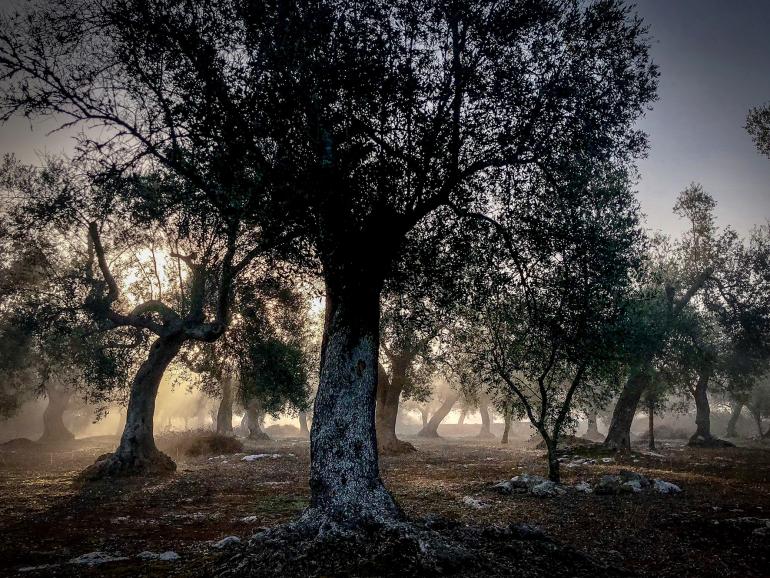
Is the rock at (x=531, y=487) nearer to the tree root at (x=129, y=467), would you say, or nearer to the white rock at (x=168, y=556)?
the white rock at (x=168, y=556)

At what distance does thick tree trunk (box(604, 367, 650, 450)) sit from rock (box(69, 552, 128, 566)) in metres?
30.5

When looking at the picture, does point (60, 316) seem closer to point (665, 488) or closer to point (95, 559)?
point (95, 559)

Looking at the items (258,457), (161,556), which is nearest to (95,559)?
(161,556)

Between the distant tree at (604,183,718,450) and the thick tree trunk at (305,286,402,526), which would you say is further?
the distant tree at (604,183,718,450)

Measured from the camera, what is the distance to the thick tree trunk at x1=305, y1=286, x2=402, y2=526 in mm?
7977

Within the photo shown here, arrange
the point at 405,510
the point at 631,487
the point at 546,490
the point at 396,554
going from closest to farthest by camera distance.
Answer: the point at 396,554
the point at 405,510
the point at 546,490
the point at 631,487

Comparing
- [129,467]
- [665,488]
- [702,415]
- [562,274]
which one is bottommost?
[702,415]

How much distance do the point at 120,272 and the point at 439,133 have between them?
21.4 meters

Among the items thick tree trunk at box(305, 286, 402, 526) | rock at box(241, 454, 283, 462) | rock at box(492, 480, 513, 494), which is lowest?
rock at box(241, 454, 283, 462)

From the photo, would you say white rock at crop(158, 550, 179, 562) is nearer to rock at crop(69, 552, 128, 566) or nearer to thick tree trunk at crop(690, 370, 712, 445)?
rock at crop(69, 552, 128, 566)

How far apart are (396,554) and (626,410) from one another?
3077cm

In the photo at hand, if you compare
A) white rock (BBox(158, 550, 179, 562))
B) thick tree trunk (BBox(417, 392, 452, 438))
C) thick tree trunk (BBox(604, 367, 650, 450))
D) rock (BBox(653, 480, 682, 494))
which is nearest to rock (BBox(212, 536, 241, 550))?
white rock (BBox(158, 550, 179, 562))

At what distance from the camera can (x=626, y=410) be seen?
31.4 m

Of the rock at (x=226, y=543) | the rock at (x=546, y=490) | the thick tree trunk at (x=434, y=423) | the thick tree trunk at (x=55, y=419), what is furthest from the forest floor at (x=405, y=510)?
the thick tree trunk at (x=434, y=423)
